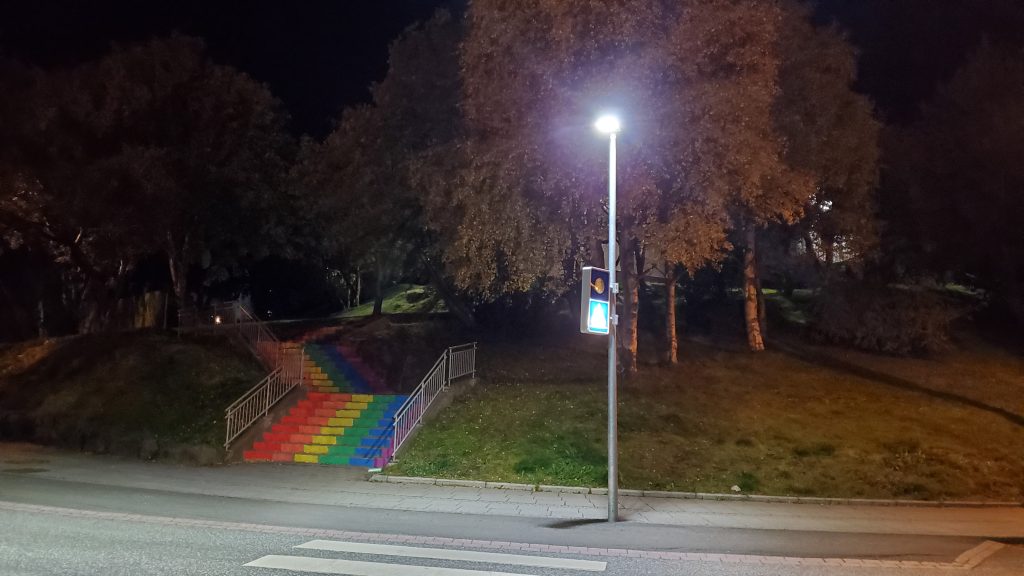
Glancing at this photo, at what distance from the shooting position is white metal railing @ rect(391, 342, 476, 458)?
15.0m

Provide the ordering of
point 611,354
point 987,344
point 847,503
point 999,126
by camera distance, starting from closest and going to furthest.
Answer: point 611,354
point 847,503
point 999,126
point 987,344

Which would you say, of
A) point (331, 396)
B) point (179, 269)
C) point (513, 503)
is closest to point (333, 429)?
A: point (331, 396)

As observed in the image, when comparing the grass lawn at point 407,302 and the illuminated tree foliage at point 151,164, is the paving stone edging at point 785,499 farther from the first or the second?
the grass lawn at point 407,302

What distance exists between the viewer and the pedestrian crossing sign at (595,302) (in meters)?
10.7

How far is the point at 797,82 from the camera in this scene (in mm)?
18625

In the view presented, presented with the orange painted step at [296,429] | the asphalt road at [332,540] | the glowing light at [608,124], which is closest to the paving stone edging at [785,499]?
the asphalt road at [332,540]

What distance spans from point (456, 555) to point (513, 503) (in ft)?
11.1

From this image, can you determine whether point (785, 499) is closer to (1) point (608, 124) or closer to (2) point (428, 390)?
(1) point (608, 124)

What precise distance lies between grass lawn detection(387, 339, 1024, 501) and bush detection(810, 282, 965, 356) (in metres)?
1.25

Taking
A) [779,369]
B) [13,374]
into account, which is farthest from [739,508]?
[13,374]

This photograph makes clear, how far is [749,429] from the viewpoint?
1535 cm

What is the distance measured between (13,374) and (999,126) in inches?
1177

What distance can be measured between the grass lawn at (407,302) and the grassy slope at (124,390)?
1165cm

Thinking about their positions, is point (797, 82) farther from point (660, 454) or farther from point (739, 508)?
point (739, 508)
